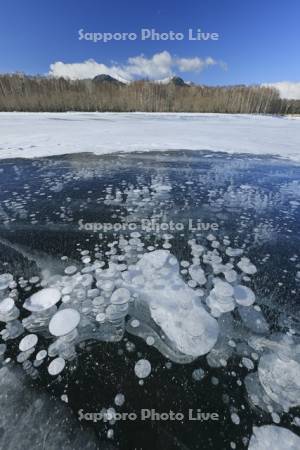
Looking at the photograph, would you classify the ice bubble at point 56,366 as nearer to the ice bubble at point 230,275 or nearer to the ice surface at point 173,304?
the ice surface at point 173,304

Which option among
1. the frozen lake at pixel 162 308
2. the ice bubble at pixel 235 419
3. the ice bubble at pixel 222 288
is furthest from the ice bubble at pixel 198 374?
the ice bubble at pixel 222 288

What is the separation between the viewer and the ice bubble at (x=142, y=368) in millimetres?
768

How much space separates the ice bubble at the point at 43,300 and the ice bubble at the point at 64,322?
8 centimetres

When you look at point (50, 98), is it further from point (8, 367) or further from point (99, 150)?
point (8, 367)

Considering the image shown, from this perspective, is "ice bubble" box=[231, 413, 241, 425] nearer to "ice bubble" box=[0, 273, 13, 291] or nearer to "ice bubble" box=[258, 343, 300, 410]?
"ice bubble" box=[258, 343, 300, 410]

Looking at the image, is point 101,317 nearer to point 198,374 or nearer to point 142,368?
point 142,368

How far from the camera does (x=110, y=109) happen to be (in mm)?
11500

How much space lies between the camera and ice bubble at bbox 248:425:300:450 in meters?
0.61

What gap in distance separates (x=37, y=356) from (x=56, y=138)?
15.7 ft

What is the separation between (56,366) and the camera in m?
0.78

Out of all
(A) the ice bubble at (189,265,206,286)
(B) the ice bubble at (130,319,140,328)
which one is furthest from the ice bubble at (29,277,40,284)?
(A) the ice bubble at (189,265,206,286)

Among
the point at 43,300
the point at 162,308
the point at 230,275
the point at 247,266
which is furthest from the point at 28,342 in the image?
the point at 247,266

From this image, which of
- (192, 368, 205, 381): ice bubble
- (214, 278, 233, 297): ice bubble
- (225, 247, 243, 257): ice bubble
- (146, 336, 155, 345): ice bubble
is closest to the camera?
(192, 368, 205, 381): ice bubble

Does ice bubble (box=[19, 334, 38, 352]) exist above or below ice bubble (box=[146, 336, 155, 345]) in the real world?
above
